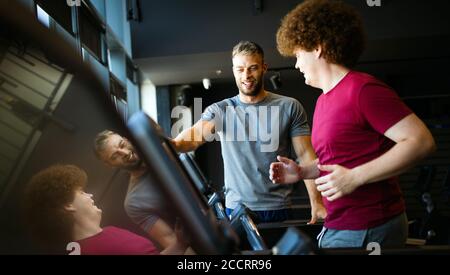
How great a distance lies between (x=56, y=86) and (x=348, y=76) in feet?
1.75

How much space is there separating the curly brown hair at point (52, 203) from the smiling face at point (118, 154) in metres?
0.08

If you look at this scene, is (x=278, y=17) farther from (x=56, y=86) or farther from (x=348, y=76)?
(x=56, y=86)

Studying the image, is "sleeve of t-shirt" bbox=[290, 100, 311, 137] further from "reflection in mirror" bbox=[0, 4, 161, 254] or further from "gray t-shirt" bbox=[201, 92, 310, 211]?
"reflection in mirror" bbox=[0, 4, 161, 254]

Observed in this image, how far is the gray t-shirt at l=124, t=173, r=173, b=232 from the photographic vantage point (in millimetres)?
668

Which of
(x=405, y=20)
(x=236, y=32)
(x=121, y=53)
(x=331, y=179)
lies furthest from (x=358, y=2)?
(x=121, y=53)

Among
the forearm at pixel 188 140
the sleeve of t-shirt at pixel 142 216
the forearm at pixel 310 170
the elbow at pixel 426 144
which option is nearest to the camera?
the elbow at pixel 426 144

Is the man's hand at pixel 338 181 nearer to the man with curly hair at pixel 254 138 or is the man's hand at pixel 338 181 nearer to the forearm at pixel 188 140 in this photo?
the man with curly hair at pixel 254 138

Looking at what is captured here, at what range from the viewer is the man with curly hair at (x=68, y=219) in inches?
28.2

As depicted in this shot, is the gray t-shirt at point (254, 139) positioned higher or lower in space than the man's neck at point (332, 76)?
lower

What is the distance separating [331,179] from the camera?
0.62 m

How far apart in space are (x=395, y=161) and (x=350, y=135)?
10 centimetres

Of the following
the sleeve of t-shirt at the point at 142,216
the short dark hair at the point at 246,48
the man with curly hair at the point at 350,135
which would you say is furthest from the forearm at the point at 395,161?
the short dark hair at the point at 246,48

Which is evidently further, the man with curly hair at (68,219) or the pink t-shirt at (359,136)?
the man with curly hair at (68,219)

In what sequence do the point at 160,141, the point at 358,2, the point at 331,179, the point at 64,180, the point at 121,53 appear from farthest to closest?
1. the point at 121,53
2. the point at 358,2
3. the point at 64,180
4. the point at 331,179
5. the point at 160,141
